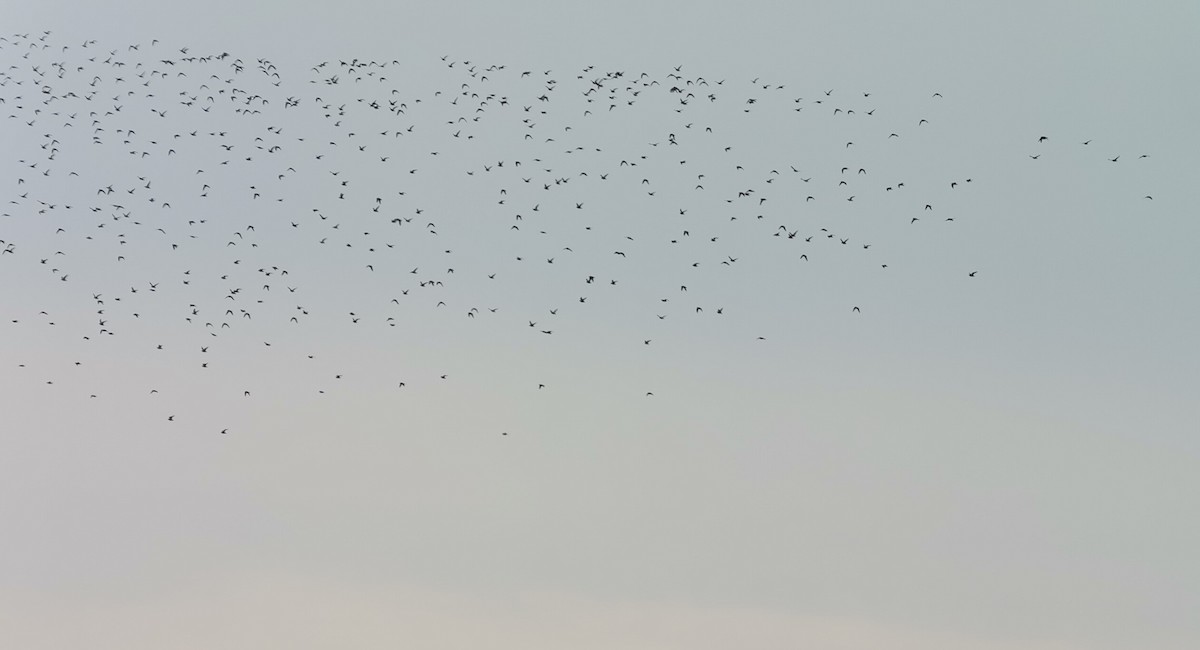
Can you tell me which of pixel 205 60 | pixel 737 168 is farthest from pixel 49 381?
pixel 737 168

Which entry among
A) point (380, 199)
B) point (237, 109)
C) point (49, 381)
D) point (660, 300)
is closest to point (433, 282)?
point (380, 199)

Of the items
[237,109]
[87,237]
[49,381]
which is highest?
[237,109]

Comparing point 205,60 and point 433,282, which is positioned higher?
point 205,60

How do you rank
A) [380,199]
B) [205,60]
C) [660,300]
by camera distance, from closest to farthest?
1. [660,300]
2. [380,199]
3. [205,60]

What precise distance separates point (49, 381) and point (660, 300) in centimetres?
592

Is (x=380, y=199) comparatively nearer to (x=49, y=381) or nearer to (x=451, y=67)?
(x=451, y=67)

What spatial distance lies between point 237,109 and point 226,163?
0.61 meters

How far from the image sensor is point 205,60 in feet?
42.9

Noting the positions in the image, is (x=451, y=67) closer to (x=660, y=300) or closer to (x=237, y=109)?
(x=237, y=109)

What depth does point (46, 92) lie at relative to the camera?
43.5 feet

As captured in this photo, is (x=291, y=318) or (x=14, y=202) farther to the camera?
(x=14, y=202)

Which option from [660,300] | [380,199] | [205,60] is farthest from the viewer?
[205,60]

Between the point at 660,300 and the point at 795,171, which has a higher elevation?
the point at 795,171

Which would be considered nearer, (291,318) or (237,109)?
(291,318)
